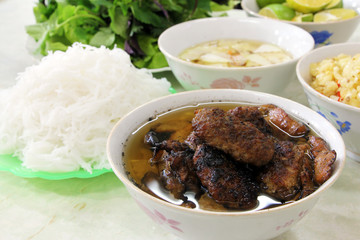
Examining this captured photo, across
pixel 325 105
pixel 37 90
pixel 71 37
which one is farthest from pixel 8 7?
pixel 325 105

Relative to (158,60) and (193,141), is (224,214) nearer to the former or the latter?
(193,141)

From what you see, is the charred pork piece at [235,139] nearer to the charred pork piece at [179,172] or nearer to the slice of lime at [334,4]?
the charred pork piece at [179,172]

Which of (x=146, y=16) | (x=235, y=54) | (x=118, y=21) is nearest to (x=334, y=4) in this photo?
(x=235, y=54)

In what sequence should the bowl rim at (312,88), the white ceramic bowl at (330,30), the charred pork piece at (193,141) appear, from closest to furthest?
the charred pork piece at (193,141)
the bowl rim at (312,88)
the white ceramic bowl at (330,30)

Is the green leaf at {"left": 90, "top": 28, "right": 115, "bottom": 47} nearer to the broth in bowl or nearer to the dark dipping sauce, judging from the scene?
the broth in bowl

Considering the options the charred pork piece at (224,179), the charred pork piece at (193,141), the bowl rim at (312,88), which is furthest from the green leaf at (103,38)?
the charred pork piece at (224,179)

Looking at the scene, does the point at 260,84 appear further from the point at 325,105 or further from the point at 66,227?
the point at 66,227
